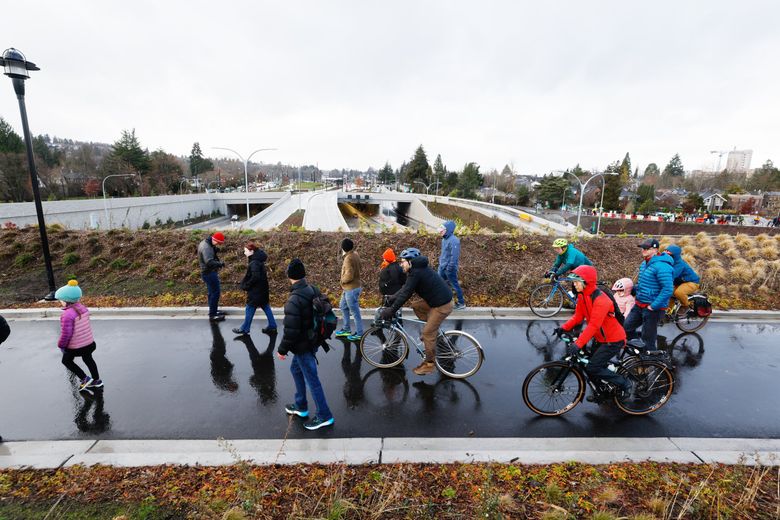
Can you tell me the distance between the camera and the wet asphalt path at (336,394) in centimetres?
441

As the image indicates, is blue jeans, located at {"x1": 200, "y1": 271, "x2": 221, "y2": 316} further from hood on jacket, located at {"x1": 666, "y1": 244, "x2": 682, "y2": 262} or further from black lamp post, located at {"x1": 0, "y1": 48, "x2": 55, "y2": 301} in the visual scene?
hood on jacket, located at {"x1": 666, "y1": 244, "x2": 682, "y2": 262}

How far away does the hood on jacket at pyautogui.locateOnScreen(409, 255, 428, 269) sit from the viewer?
4857 mm

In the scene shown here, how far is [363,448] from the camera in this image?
4031 millimetres

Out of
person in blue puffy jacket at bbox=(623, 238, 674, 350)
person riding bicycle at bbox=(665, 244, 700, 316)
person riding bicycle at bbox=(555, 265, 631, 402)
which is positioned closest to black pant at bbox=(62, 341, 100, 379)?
person riding bicycle at bbox=(555, 265, 631, 402)

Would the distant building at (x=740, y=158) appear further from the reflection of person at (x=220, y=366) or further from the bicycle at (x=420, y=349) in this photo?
the reflection of person at (x=220, y=366)

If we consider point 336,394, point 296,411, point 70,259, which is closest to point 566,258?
point 336,394

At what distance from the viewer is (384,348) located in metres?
5.86

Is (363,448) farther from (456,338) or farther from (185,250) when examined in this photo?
(185,250)

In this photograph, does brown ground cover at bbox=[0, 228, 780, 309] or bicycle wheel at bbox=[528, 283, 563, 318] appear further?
brown ground cover at bbox=[0, 228, 780, 309]

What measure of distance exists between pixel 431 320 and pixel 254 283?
341 cm

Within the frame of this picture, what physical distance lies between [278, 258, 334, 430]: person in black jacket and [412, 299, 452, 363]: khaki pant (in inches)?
68.1

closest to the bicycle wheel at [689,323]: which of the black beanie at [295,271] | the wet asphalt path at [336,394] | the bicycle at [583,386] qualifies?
the wet asphalt path at [336,394]

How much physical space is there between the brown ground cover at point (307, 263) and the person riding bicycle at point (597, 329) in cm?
414

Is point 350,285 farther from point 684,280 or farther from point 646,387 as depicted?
point 684,280
